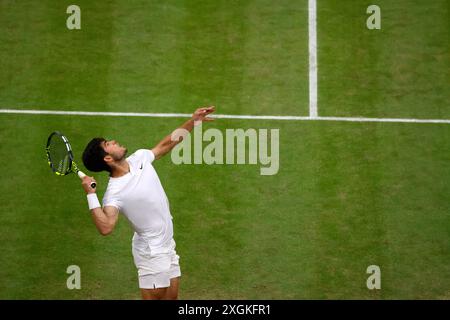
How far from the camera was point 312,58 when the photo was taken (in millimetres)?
13250

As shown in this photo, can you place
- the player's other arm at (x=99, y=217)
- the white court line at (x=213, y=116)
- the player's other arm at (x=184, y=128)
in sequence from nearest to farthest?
the player's other arm at (x=99, y=217), the player's other arm at (x=184, y=128), the white court line at (x=213, y=116)

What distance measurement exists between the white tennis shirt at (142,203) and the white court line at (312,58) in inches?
179

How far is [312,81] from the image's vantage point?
12961 mm

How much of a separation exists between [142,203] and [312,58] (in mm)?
5771

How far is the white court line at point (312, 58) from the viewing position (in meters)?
12.6

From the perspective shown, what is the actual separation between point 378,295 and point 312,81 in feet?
13.7

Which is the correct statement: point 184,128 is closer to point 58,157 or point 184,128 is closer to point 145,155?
point 145,155

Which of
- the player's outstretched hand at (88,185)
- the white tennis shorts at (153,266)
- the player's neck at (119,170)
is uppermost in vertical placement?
the player's neck at (119,170)

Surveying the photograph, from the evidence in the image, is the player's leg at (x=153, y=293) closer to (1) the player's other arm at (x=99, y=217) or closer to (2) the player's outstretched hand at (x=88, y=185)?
(1) the player's other arm at (x=99, y=217)

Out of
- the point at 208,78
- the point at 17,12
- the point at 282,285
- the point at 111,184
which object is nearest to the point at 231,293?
the point at 282,285

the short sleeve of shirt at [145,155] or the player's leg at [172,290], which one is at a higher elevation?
the short sleeve of shirt at [145,155]

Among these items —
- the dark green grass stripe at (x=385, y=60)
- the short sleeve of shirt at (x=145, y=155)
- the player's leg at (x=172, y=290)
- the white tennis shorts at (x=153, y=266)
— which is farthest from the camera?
the dark green grass stripe at (x=385, y=60)

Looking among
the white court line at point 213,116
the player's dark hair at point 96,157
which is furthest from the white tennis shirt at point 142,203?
the white court line at point 213,116

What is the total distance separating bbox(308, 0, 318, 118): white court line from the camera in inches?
498
